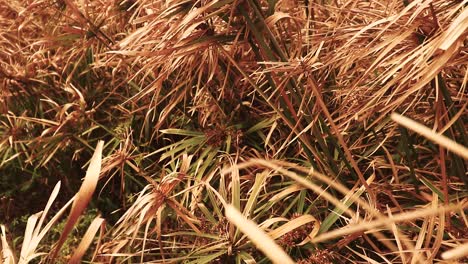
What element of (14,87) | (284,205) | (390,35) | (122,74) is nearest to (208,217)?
(284,205)

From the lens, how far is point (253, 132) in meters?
1.19

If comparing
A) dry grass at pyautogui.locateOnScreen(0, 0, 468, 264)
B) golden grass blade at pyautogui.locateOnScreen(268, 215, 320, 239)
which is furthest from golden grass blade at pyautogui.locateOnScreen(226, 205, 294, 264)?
golden grass blade at pyautogui.locateOnScreen(268, 215, 320, 239)

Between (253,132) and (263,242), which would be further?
(253,132)

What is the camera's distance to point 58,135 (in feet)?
4.66

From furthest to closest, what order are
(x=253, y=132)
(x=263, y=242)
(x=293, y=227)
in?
(x=253, y=132) < (x=293, y=227) < (x=263, y=242)

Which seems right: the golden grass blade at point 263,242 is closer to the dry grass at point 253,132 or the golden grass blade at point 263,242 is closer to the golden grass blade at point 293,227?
the dry grass at point 253,132

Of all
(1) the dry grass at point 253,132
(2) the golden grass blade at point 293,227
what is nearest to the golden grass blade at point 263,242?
(1) the dry grass at point 253,132

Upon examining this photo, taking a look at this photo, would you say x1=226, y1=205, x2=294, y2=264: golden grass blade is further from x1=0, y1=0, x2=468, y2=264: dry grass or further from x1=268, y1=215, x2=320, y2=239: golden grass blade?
x1=268, y1=215, x2=320, y2=239: golden grass blade

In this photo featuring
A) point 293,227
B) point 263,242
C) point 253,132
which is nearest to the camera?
point 263,242

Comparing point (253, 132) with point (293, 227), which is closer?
point (293, 227)

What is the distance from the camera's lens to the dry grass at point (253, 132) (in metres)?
0.66

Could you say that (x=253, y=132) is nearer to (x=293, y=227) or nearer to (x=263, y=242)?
(x=293, y=227)

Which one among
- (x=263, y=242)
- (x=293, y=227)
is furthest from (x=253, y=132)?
(x=263, y=242)

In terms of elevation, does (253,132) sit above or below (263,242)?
below
